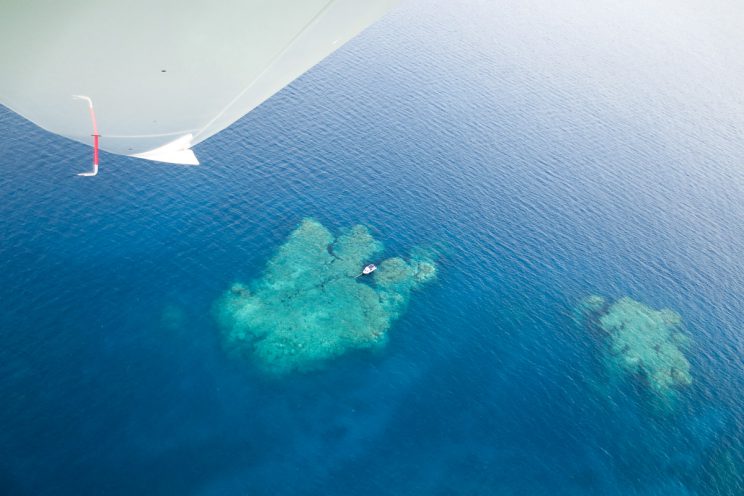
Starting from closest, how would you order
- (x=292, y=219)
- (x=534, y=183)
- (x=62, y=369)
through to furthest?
(x=62, y=369) → (x=292, y=219) → (x=534, y=183)

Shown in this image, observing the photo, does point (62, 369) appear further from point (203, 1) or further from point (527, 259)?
point (527, 259)

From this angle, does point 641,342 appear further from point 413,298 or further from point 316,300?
point 316,300

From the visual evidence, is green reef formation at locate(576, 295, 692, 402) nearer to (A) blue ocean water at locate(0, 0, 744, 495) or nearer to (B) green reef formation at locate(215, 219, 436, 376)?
(A) blue ocean water at locate(0, 0, 744, 495)

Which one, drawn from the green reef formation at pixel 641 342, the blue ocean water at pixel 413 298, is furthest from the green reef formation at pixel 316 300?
the green reef formation at pixel 641 342

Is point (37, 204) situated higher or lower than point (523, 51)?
lower

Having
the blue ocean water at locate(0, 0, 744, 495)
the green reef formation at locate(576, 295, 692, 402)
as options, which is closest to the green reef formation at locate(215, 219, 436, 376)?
the blue ocean water at locate(0, 0, 744, 495)

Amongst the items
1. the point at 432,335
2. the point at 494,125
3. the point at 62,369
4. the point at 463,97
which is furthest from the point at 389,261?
the point at 463,97
